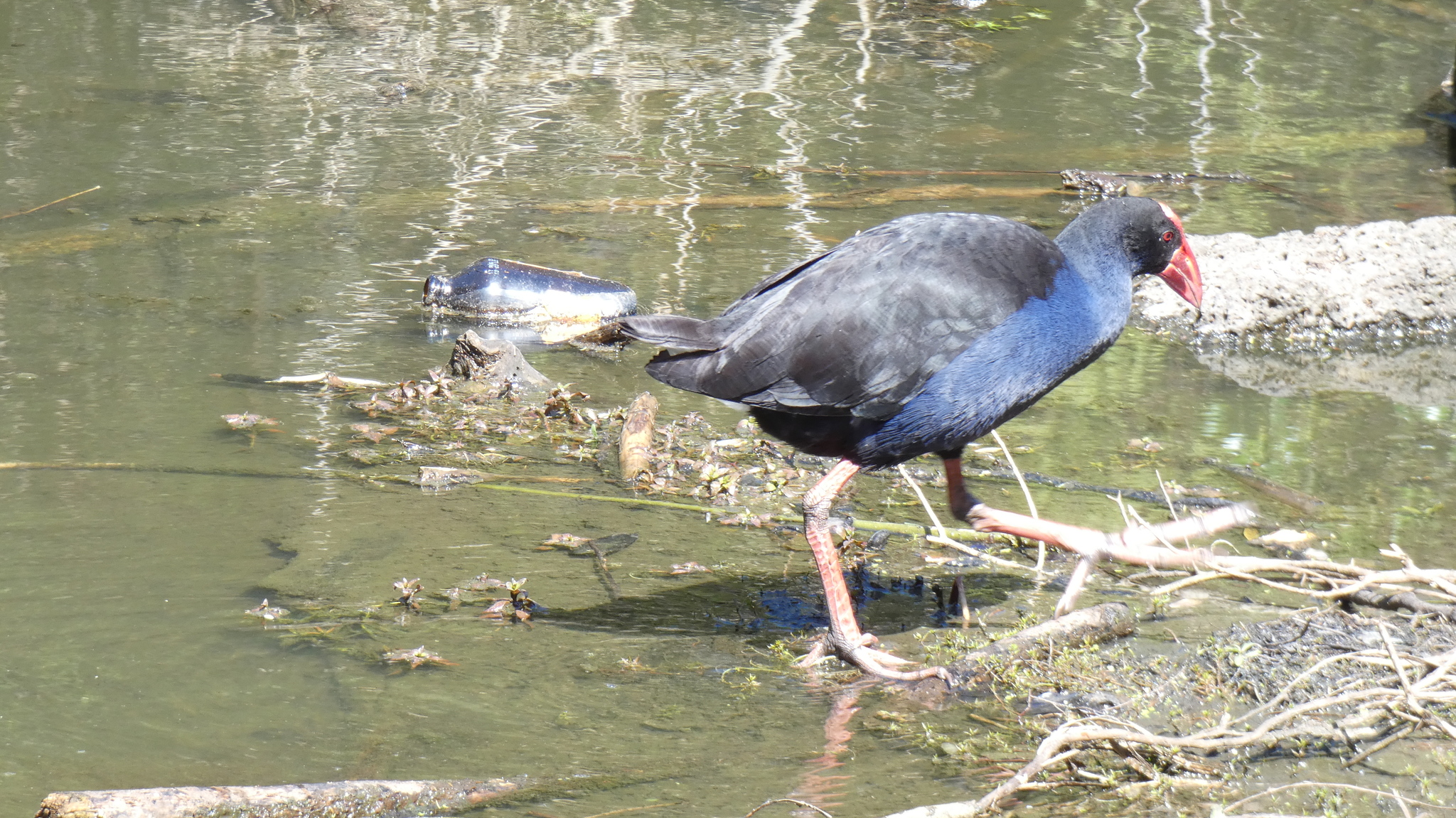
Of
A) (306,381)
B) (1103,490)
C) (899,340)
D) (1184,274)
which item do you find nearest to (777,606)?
(899,340)

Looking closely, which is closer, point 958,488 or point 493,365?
point 958,488

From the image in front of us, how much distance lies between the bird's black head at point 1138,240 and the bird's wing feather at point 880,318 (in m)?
0.14

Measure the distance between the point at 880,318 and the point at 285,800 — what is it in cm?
195

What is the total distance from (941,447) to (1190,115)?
7647 mm

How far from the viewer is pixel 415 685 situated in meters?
3.59

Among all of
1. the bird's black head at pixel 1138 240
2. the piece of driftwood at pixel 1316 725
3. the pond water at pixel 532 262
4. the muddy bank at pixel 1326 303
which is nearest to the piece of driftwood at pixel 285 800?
the pond water at pixel 532 262

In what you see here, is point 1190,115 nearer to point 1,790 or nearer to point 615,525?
point 615,525

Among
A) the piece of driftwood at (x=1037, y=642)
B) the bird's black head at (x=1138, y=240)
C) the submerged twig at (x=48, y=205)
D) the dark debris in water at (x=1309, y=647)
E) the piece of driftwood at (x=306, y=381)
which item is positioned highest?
the bird's black head at (x=1138, y=240)

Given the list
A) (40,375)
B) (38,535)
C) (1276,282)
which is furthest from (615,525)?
(1276,282)

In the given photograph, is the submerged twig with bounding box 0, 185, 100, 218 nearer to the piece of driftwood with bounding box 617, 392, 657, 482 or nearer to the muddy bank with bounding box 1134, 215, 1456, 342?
the piece of driftwood with bounding box 617, 392, 657, 482

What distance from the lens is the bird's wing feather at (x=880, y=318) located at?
151 inches

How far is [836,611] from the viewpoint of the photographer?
3.88m

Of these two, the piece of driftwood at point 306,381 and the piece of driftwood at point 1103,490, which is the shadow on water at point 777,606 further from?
the piece of driftwood at point 306,381

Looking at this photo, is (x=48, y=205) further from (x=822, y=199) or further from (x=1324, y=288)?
(x=1324, y=288)
